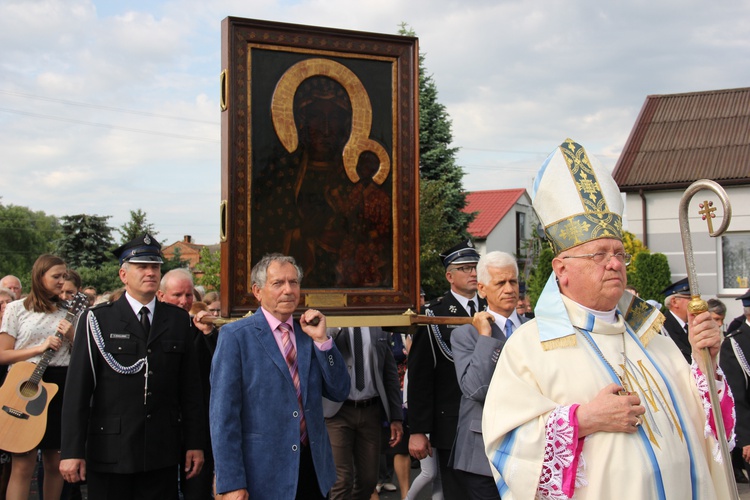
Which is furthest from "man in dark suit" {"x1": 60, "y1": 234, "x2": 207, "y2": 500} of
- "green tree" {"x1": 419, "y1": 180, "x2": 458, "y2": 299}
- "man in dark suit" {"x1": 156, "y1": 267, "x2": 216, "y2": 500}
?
"green tree" {"x1": 419, "y1": 180, "x2": 458, "y2": 299}

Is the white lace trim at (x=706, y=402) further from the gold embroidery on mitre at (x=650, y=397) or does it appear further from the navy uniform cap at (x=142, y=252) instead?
the navy uniform cap at (x=142, y=252)

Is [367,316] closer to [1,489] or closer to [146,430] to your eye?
[146,430]

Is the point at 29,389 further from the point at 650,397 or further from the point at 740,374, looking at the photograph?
the point at 740,374

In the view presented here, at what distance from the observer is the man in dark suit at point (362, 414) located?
6.42m

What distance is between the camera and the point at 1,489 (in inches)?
284

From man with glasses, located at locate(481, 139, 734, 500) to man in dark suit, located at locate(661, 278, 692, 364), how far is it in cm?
485

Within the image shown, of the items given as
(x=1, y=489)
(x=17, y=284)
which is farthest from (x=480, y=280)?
(x=17, y=284)

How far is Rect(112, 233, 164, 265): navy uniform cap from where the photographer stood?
5293mm

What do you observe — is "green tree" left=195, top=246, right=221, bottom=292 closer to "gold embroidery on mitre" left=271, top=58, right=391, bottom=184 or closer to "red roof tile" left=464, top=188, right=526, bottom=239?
"red roof tile" left=464, top=188, right=526, bottom=239

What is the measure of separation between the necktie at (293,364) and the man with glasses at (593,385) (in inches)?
50.6

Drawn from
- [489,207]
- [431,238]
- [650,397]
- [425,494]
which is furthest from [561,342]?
[489,207]

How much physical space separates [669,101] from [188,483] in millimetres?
18911

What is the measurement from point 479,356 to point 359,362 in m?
2.06

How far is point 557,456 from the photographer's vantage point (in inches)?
129
